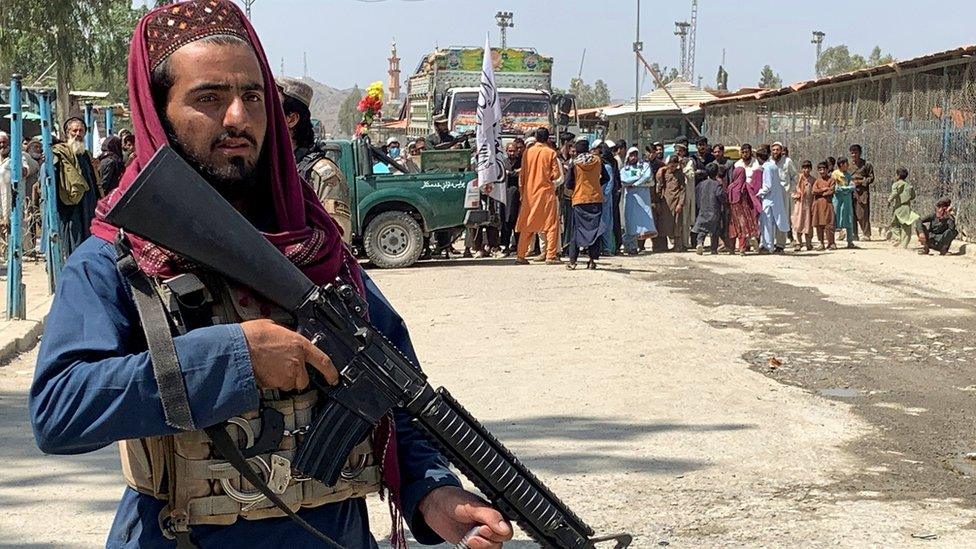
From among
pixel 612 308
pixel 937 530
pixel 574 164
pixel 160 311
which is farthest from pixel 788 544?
pixel 574 164

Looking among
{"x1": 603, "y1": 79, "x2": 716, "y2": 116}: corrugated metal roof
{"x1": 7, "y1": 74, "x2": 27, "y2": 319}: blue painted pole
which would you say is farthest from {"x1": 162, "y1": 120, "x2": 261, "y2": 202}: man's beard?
{"x1": 603, "y1": 79, "x2": 716, "y2": 116}: corrugated metal roof

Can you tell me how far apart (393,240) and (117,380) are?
1283cm

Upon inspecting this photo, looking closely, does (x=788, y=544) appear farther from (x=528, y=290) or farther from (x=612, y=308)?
(x=528, y=290)

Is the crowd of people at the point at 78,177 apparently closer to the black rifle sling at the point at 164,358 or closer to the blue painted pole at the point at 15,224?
the blue painted pole at the point at 15,224

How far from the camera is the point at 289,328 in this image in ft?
5.54

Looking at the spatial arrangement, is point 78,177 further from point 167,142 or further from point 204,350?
point 204,350

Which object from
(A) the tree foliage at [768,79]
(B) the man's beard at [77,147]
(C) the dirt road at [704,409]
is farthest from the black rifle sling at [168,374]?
(A) the tree foliage at [768,79]

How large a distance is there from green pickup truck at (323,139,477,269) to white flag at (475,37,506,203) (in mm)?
205

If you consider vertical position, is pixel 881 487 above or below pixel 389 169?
below

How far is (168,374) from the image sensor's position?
153 centimetres

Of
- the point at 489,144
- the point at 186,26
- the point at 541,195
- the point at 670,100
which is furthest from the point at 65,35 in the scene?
the point at 186,26

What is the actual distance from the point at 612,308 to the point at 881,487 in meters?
5.53

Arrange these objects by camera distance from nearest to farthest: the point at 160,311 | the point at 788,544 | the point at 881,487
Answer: the point at 160,311
the point at 788,544
the point at 881,487

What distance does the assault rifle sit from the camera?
1.57 meters
